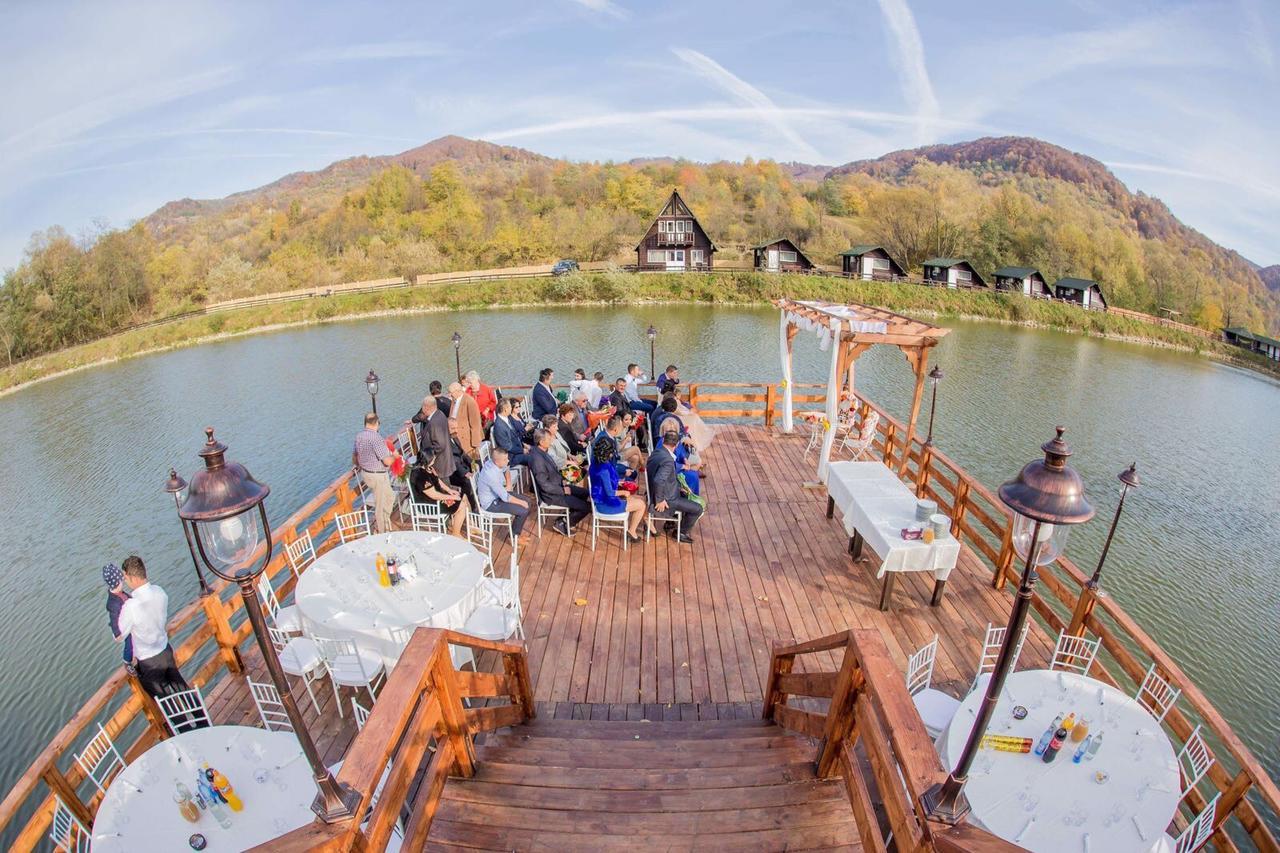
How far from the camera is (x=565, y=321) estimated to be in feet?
112

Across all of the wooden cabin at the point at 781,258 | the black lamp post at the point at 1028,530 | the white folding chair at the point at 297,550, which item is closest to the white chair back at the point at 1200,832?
the black lamp post at the point at 1028,530

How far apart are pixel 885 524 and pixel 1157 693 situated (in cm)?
240

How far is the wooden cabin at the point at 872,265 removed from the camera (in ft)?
157

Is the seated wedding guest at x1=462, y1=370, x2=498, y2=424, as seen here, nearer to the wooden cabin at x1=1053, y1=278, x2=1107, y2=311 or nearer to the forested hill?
the forested hill

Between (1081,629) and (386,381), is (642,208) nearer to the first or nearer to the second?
(386,381)

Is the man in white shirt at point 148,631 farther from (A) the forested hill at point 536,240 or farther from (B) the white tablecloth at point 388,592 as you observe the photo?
(A) the forested hill at point 536,240

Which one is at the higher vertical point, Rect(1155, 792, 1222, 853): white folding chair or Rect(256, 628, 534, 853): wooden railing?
Rect(256, 628, 534, 853): wooden railing

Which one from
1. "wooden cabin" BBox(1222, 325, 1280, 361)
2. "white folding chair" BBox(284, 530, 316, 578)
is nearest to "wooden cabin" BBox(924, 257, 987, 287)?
"wooden cabin" BBox(1222, 325, 1280, 361)

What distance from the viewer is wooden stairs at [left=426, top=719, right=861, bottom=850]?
2.74 meters

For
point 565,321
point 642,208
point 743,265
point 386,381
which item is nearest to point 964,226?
point 743,265

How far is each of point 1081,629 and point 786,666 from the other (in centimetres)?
326

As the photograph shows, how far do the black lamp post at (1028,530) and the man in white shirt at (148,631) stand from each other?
505 cm

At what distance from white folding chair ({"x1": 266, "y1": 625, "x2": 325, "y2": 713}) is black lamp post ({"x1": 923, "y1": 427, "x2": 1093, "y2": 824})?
443 centimetres

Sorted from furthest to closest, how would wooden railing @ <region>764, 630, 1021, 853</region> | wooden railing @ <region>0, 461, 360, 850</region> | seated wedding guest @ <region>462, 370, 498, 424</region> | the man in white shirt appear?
seated wedding guest @ <region>462, 370, 498, 424</region> → the man in white shirt → wooden railing @ <region>0, 461, 360, 850</region> → wooden railing @ <region>764, 630, 1021, 853</region>
